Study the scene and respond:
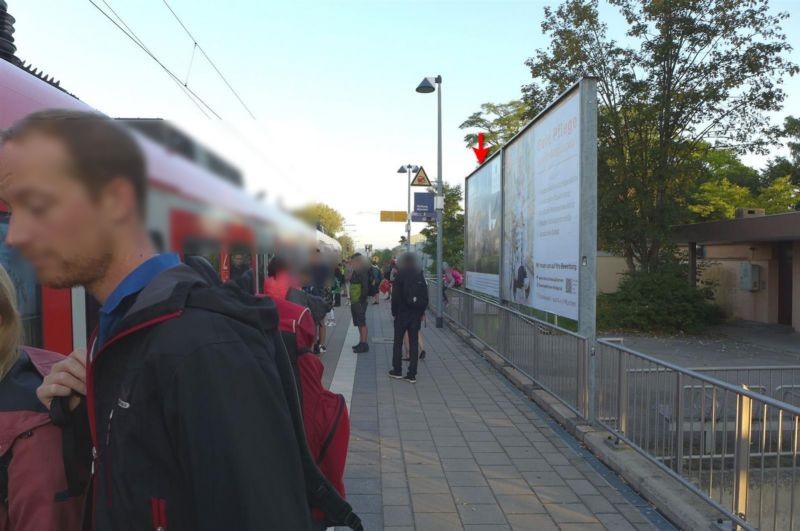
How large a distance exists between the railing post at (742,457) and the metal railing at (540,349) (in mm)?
2211

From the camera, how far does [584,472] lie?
495cm

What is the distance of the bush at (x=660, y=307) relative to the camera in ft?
54.5

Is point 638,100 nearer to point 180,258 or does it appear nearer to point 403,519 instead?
point 403,519

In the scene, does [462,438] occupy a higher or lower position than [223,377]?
lower

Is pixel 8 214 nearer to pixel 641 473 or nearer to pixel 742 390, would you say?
pixel 742 390

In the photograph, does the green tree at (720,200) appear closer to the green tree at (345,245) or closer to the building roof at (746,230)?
the building roof at (746,230)

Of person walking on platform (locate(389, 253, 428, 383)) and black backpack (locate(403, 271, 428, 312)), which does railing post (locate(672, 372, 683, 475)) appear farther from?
black backpack (locate(403, 271, 428, 312))

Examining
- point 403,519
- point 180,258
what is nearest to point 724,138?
point 403,519

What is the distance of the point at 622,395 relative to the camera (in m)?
5.17

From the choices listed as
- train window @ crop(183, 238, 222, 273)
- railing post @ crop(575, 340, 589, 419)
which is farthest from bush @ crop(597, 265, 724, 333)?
train window @ crop(183, 238, 222, 273)

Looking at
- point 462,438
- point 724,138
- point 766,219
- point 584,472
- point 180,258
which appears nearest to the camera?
point 180,258

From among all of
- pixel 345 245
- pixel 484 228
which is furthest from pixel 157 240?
pixel 345 245

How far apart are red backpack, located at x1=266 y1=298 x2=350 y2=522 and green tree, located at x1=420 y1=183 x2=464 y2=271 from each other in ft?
80.0

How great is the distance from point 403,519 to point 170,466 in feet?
10.9
